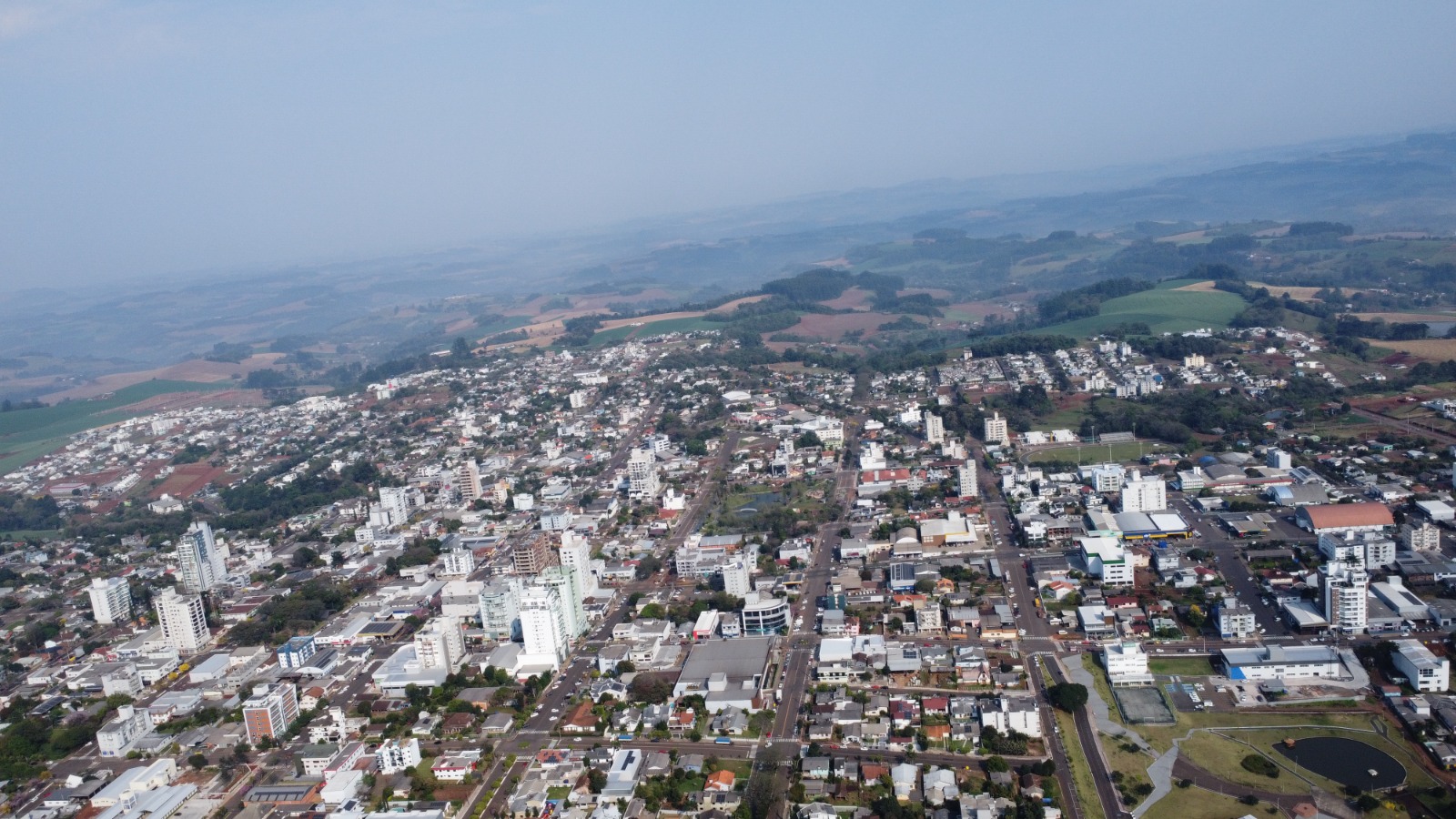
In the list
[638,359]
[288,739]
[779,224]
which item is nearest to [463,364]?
[638,359]

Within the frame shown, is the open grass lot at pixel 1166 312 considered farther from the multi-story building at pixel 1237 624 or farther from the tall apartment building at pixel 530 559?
the tall apartment building at pixel 530 559

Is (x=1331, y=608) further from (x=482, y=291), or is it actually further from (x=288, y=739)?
(x=482, y=291)

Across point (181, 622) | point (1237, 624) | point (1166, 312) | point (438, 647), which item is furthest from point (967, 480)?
point (1166, 312)

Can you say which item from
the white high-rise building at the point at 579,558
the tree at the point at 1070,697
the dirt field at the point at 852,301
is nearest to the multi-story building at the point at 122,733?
the white high-rise building at the point at 579,558

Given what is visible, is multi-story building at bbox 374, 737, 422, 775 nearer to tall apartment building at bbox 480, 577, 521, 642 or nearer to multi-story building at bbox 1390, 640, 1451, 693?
tall apartment building at bbox 480, 577, 521, 642

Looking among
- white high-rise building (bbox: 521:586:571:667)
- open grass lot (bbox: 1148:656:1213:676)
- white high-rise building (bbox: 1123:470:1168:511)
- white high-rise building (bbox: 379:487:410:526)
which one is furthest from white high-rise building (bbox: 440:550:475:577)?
white high-rise building (bbox: 1123:470:1168:511)

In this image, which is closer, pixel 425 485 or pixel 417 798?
pixel 417 798

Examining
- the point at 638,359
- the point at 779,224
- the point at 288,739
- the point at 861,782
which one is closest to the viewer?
the point at 861,782
